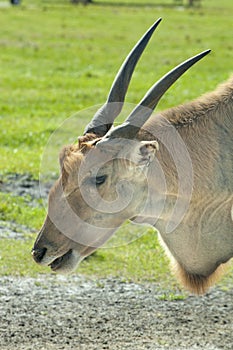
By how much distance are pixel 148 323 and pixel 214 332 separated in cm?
54

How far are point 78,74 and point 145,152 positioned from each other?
16.7 m

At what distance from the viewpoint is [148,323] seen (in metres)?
7.32

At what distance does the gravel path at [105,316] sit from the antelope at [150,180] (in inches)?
40.5

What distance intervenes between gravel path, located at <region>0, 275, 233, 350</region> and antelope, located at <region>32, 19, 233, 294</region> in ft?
3.37

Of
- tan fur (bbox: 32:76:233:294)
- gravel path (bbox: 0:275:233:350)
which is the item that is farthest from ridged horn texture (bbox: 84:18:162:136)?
gravel path (bbox: 0:275:233:350)

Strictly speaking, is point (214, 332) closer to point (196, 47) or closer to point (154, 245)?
point (154, 245)

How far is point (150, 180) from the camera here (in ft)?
18.6

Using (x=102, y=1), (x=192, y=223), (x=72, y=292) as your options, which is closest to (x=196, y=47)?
(x=72, y=292)

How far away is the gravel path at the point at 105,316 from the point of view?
22.8ft

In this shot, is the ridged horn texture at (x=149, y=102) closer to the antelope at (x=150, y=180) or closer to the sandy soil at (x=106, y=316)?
the antelope at (x=150, y=180)

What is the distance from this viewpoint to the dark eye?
216 inches

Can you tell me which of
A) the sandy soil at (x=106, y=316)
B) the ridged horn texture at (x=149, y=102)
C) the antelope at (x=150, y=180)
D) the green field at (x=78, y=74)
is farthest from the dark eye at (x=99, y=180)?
the green field at (x=78, y=74)

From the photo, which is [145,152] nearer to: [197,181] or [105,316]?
[197,181]

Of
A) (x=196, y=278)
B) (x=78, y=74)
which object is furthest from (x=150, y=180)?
(x=78, y=74)
